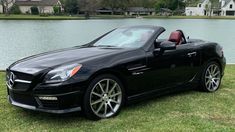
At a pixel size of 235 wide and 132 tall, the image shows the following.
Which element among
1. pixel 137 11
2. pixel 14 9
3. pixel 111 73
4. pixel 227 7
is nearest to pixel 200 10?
pixel 227 7

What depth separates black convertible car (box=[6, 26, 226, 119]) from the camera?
445cm

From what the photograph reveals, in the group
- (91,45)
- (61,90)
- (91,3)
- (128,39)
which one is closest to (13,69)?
(61,90)

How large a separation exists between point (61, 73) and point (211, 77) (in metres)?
3.32

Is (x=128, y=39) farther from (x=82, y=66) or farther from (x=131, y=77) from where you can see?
(x=82, y=66)

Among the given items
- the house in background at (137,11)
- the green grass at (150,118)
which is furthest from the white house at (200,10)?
the green grass at (150,118)

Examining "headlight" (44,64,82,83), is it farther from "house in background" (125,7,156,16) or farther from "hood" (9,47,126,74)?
"house in background" (125,7,156,16)

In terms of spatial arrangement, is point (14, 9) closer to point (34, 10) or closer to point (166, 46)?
point (34, 10)

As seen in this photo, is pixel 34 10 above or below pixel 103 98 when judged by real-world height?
above

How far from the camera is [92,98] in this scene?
4.75 m

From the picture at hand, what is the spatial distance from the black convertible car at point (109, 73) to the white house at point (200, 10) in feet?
338

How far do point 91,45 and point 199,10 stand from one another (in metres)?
108

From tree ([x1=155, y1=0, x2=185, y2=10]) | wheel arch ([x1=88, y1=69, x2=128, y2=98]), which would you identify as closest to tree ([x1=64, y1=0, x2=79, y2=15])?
tree ([x1=155, y1=0, x2=185, y2=10])

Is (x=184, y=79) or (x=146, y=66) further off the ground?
(x=146, y=66)

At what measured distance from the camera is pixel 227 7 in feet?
355
